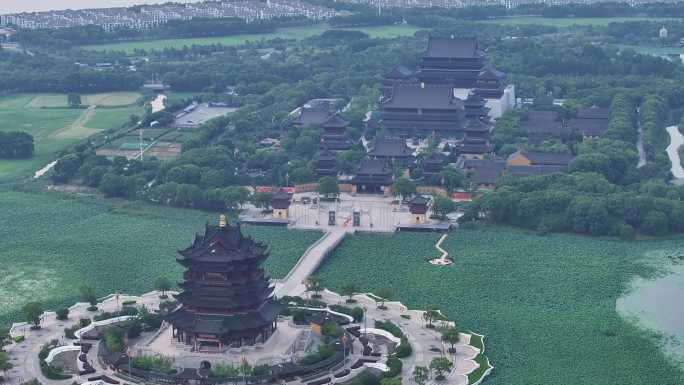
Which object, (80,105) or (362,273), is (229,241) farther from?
(80,105)

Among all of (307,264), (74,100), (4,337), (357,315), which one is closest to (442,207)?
(307,264)

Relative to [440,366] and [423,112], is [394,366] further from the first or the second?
[423,112]


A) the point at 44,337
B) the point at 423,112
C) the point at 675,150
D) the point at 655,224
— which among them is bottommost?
the point at 44,337

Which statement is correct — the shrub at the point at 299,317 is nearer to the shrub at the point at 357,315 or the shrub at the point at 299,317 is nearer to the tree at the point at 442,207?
the shrub at the point at 357,315

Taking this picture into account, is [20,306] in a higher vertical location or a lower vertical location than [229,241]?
lower

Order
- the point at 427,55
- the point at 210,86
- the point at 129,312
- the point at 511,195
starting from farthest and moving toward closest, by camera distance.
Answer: the point at 210,86, the point at 427,55, the point at 511,195, the point at 129,312

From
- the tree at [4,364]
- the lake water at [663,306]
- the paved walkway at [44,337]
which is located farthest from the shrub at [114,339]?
the lake water at [663,306]

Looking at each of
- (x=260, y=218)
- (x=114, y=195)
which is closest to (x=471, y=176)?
(x=260, y=218)

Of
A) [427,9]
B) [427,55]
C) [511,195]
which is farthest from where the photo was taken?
[427,9]
